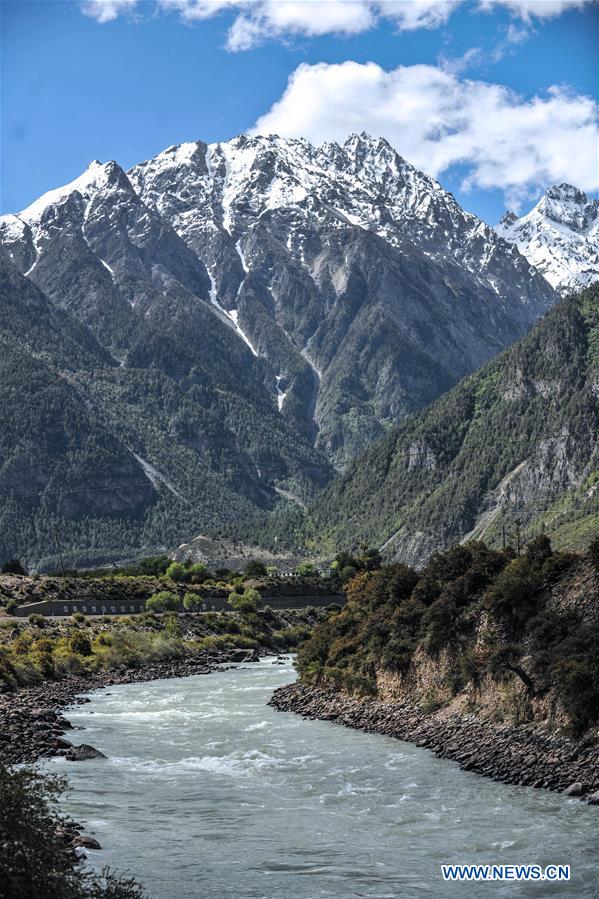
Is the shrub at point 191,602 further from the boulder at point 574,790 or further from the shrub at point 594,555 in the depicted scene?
the boulder at point 574,790

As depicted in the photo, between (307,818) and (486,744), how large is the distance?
49.3 ft

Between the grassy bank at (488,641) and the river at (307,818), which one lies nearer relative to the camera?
the river at (307,818)

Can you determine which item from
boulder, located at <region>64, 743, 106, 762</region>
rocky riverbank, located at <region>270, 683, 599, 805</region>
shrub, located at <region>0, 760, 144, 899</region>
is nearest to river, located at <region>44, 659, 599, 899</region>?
boulder, located at <region>64, 743, 106, 762</region>

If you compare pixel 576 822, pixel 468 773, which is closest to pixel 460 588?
pixel 468 773

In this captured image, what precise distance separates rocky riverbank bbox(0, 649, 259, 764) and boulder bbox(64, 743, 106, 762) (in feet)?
0.19

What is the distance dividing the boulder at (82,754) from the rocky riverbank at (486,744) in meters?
18.8

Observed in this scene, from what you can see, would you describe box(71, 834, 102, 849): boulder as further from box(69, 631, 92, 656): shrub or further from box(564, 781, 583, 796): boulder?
box(69, 631, 92, 656): shrub

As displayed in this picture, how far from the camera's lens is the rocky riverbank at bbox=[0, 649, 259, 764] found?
70875 mm

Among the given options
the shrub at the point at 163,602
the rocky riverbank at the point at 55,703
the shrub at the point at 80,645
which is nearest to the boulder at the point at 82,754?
the rocky riverbank at the point at 55,703

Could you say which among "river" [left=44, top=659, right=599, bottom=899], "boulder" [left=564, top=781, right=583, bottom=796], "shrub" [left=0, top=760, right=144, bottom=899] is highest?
"shrub" [left=0, top=760, right=144, bottom=899]

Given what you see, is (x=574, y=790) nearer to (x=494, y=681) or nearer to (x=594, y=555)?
(x=494, y=681)

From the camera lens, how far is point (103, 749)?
7594 centimetres

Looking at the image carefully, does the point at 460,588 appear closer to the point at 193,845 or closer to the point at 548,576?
the point at 548,576

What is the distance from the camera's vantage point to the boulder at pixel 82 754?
69.9 m
